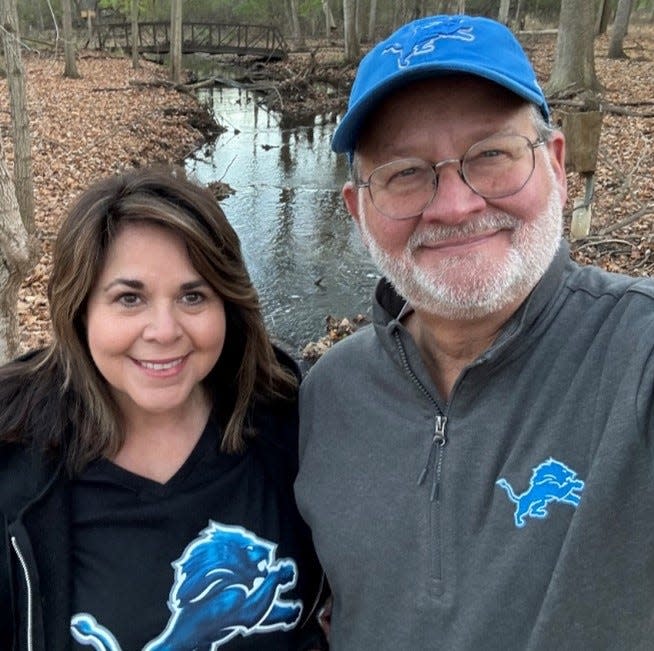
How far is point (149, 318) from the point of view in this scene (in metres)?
1.85

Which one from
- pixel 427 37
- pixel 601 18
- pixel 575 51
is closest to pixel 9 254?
pixel 427 37

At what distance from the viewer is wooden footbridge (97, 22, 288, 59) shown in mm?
34188

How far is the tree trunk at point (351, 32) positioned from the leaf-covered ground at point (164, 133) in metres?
0.92

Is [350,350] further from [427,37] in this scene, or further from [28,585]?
[28,585]

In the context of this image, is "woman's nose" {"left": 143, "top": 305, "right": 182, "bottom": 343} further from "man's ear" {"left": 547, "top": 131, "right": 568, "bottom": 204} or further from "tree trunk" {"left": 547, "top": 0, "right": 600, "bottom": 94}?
"tree trunk" {"left": 547, "top": 0, "right": 600, "bottom": 94}

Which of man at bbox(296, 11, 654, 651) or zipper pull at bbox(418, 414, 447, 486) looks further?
zipper pull at bbox(418, 414, 447, 486)

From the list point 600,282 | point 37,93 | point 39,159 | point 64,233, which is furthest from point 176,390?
point 37,93

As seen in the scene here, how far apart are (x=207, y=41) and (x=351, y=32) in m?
13.1

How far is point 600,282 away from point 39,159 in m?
11.8

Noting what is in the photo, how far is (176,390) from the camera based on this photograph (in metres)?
1.93

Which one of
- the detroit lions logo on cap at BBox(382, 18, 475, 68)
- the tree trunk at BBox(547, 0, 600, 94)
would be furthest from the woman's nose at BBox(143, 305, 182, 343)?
the tree trunk at BBox(547, 0, 600, 94)

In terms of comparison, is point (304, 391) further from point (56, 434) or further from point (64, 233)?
point (64, 233)

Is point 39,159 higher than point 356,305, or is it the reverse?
point 39,159

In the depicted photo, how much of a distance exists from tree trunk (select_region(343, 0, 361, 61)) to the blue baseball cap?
2945 centimetres
